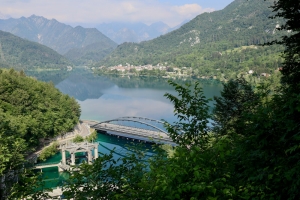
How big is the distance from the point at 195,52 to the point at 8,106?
424 ft

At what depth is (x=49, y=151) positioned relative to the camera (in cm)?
2648

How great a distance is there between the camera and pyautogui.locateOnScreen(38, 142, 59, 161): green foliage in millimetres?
25383

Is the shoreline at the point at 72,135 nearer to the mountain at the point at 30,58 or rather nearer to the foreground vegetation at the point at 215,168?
the foreground vegetation at the point at 215,168

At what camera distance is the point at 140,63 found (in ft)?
514

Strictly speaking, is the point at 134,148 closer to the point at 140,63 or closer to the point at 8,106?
the point at 8,106

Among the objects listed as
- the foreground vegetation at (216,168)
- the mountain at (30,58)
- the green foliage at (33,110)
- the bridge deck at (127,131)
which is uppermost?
the mountain at (30,58)

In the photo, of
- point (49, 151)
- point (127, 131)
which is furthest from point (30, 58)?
point (49, 151)

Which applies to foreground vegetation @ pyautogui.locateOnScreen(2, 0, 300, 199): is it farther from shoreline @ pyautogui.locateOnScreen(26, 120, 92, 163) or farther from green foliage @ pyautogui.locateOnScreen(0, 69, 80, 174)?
shoreline @ pyautogui.locateOnScreen(26, 120, 92, 163)

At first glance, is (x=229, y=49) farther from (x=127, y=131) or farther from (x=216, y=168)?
(x=216, y=168)

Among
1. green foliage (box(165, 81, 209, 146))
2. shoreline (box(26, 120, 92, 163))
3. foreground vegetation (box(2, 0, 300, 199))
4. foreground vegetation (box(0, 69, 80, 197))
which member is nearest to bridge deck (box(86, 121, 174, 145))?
shoreline (box(26, 120, 92, 163))

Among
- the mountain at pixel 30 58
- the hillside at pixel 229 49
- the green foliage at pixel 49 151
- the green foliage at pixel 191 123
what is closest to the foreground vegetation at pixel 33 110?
the green foliage at pixel 49 151

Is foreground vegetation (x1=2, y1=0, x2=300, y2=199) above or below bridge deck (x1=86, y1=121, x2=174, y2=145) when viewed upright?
above

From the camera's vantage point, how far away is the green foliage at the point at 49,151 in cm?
2538

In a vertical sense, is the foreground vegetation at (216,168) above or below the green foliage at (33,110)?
above
